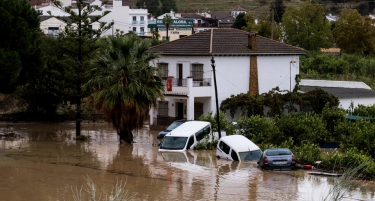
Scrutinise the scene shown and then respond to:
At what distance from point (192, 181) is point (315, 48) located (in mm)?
53091

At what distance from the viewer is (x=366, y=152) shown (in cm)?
2881

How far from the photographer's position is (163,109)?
44875 millimetres

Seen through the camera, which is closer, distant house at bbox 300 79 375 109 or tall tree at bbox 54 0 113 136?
tall tree at bbox 54 0 113 136

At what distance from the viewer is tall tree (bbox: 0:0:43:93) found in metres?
35.8

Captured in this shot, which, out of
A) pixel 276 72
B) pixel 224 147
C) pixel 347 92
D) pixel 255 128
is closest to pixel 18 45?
pixel 255 128

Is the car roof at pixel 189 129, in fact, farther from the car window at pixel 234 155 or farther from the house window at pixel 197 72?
the house window at pixel 197 72

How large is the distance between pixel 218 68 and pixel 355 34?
35868 mm

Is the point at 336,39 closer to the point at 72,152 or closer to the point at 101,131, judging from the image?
the point at 101,131

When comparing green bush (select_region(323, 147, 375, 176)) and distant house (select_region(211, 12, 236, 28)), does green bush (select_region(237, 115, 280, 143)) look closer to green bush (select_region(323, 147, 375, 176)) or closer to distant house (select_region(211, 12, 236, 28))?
green bush (select_region(323, 147, 375, 176))

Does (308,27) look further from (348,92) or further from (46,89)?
(46,89)

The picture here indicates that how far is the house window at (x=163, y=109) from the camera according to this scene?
147 ft

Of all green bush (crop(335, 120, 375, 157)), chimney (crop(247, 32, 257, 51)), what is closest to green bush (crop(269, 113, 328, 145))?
green bush (crop(335, 120, 375, 157))

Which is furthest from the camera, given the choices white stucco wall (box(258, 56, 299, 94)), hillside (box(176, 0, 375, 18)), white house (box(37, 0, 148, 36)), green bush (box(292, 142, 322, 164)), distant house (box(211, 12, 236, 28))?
hillside (box(176, 0, 375, 18))

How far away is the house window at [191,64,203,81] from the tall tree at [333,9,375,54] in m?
35.2
